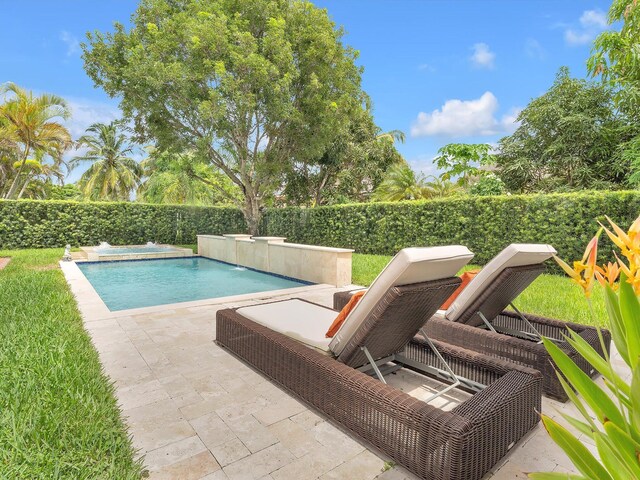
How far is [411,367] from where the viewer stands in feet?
→ 10.4

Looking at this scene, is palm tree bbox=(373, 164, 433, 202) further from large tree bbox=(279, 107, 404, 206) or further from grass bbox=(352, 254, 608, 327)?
grass bbox=(352, 254, 608, 327)

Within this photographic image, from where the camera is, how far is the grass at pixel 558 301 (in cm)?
493

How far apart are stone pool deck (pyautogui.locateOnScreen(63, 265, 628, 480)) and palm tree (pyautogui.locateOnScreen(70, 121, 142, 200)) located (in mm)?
27457

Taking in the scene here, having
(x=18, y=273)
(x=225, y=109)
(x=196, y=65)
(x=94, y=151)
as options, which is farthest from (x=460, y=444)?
(x=94, y=151)

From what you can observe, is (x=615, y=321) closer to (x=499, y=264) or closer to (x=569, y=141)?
(x=499, y=264)

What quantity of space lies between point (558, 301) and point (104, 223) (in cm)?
1710

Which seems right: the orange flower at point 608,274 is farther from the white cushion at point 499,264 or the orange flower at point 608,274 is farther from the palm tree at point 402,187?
the palm tree at point 402,187

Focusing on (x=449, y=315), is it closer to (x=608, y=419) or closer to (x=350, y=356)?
(x=350, y=356)

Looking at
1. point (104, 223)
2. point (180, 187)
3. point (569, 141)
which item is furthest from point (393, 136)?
point (104, 223)

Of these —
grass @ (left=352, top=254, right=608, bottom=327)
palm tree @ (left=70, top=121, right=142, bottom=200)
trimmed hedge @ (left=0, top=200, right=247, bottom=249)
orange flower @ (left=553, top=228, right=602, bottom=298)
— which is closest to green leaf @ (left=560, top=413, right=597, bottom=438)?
orange flower @ (left=553, top=228, right=602, bottom=298)

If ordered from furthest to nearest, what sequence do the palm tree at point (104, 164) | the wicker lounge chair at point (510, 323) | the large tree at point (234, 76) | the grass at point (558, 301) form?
1. the palm tree at point (104, 164)
2. the large tree at point (234, 76)
3. the grass at point (558, 301)
4. the wicker lounge chair at point (510, 323)

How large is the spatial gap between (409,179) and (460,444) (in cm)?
1774

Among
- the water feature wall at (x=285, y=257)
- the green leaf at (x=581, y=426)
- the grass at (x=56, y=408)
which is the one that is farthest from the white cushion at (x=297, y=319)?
the water feature wall at (x=285, y=257)

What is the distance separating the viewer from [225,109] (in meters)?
12.0
